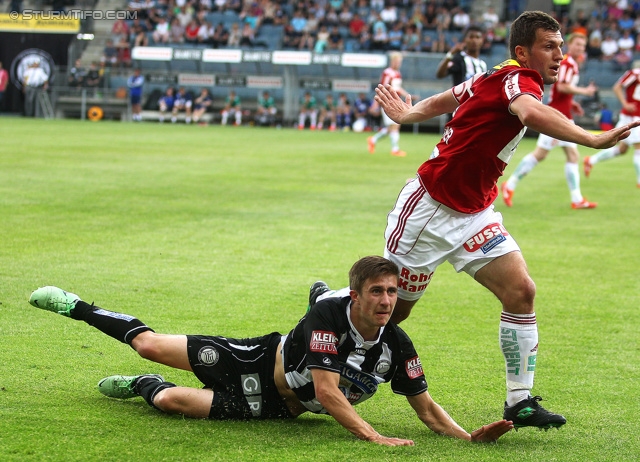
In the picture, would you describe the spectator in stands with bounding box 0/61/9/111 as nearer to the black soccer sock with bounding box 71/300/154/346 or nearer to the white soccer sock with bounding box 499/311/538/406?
the black soccer sock with bounding box 71/300/154/346

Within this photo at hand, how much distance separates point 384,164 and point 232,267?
Result: 1304 cm

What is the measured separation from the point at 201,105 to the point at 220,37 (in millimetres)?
4357

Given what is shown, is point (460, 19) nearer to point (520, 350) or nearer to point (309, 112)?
point (309, 112)

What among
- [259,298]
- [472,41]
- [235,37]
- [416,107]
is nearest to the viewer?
[416,107]

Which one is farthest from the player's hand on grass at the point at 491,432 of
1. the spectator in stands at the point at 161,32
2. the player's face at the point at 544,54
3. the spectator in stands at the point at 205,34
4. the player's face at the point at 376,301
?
the spectator in stands at the point at 161,32

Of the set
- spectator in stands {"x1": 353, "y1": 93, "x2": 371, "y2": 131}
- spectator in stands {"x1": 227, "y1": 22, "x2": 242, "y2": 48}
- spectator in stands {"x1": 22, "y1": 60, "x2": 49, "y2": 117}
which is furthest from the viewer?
spectator in stands {"x1": 227, "y1": 22, "x2": 242, "y2": 48}

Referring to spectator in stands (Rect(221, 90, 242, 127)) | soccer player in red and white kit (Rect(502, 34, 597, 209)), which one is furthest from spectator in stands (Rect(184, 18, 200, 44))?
soccer player in red and white kit (Rect(502, 34, 597, 209))

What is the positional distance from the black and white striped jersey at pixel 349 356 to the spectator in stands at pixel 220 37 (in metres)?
39.3

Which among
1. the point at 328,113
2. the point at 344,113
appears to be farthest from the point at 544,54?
the point at 328,113

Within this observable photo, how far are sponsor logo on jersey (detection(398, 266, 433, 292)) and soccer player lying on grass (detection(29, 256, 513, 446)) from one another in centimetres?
39

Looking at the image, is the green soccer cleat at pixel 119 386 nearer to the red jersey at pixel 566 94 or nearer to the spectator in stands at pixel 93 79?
the red jersey at pixel 566 94

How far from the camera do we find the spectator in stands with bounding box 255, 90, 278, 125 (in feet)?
131

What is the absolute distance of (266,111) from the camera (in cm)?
3994

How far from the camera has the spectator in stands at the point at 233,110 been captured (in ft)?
131
